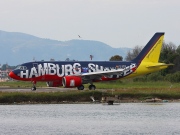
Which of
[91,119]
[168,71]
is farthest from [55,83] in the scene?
[168,71]

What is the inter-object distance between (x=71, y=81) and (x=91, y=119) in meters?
26.3

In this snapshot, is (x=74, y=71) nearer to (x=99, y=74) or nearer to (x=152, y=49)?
(x=99, y=74)

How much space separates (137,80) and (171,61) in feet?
85.1

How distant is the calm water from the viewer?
4197 centimetres

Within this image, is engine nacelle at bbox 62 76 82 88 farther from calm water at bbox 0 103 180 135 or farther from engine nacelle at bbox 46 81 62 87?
calm water at bbox 0 103 180 135

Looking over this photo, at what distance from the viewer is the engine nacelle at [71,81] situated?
74562mm

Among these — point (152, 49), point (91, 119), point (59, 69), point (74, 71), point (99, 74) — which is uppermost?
point (152, 49)

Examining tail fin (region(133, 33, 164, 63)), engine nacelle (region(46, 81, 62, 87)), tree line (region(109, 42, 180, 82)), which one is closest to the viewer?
engine nacelle (region(46, 81, 62, 87))

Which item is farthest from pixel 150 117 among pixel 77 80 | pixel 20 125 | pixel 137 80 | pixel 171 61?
pixel 171 61

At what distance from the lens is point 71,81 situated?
74.8 m

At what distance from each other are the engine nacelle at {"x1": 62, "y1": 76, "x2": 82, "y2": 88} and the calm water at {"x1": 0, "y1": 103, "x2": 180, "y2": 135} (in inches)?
535

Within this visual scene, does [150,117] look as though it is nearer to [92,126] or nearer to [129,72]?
[92,126]

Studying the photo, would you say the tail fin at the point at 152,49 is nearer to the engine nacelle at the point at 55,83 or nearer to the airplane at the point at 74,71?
the airplane at the point at 74,71

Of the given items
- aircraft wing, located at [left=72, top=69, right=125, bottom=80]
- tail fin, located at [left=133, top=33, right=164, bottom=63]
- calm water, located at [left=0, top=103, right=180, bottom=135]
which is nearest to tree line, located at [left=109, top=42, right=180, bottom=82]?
tail fin, located at [left=133, top=33, right=164, bottom=63]
